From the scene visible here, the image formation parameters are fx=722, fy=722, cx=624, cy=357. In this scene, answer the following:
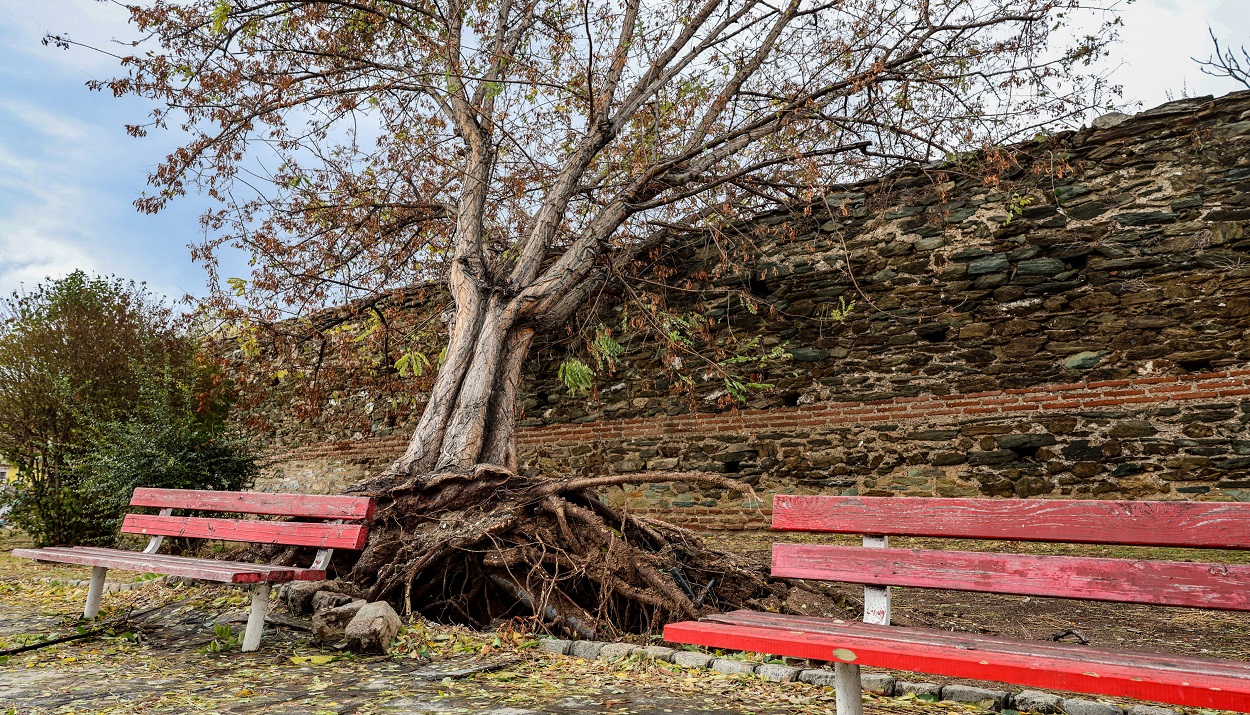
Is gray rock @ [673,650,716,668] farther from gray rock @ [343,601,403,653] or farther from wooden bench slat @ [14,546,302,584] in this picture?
wooden bench slat @ [14,546,302,584]

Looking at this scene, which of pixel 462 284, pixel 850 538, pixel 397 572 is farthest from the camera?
pixel 850 538

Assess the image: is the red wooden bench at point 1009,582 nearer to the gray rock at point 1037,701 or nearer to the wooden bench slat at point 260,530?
the gray rock at point 1037,701

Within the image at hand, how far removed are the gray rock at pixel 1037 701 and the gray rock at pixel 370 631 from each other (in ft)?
9.18

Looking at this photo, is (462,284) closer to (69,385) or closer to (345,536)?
(345,536)

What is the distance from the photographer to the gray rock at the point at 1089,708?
2.58 metres

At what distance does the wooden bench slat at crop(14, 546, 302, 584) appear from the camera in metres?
3.34

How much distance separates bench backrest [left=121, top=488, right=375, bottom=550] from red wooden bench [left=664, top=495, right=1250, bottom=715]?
2.20 meters

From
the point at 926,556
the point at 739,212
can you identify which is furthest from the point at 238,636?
the point at 739,212

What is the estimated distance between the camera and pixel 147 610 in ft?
15.2

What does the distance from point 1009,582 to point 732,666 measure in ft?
4.32

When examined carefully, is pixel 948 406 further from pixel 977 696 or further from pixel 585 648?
pixel 585 648

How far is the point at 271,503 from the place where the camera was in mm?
4113

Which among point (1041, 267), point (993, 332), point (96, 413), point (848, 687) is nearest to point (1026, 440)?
point (993, 332)

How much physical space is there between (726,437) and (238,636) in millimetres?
5439
